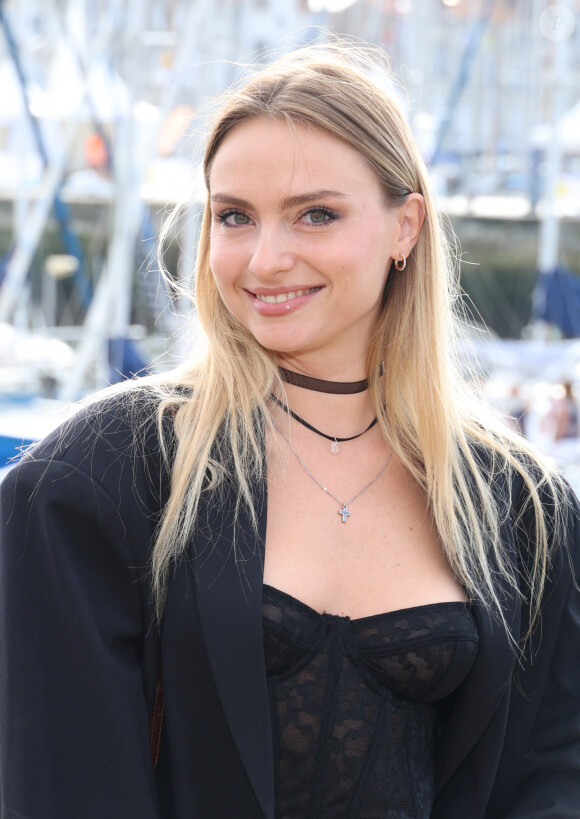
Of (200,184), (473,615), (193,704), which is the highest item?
(200,184)

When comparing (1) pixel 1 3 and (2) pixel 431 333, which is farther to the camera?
(1) pixel 1 3

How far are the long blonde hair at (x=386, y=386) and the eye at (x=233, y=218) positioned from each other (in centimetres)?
15

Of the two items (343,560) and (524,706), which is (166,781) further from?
(524,706)

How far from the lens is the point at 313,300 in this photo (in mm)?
1876

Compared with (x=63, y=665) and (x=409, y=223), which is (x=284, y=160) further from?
(x=63, y=665)

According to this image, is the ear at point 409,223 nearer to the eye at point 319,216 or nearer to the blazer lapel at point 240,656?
the eye at point 319,216

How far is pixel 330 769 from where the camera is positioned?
1.78 m

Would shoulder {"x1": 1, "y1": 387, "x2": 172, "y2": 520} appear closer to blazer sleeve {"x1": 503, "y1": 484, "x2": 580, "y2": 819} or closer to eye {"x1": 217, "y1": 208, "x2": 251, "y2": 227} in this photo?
eye {"x1": 217, "y1": 208, "x2": 251, "y2": 227}

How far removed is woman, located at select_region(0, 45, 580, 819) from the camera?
160 centimetres

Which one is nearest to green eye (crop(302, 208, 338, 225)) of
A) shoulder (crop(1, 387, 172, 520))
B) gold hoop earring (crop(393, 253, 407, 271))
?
gold hoop earring (crop(393, 253, 407, 271))

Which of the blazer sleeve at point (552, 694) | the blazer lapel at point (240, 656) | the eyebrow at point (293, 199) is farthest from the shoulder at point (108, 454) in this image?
the blazer sleeve at point (552, 694)

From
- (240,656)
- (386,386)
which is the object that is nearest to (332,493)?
(386,386)

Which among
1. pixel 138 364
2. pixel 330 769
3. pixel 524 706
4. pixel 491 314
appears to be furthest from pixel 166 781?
pixel 491 314

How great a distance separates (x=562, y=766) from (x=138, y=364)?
612 centimetres
